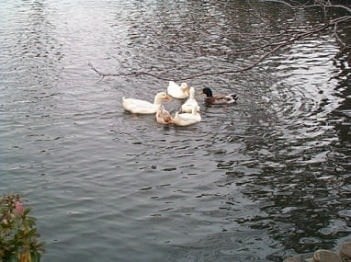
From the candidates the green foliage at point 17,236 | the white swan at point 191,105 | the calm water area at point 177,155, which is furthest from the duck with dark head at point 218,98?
the green foliage at point 17,236

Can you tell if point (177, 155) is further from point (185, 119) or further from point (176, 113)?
point (176, 113)

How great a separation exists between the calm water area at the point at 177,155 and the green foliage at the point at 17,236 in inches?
157

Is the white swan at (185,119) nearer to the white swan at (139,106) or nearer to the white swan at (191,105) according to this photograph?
the white swan at (191,105)

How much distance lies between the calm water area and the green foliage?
3.98 meters

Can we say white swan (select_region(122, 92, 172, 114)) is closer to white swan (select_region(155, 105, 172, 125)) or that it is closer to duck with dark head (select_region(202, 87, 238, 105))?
white swan (select_region(155, 105, 172, 125))

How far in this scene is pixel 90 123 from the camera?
14539 millimetres

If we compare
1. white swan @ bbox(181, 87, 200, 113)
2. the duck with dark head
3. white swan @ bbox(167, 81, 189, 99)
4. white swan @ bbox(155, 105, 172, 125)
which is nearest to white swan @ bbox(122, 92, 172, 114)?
white swan @ bbox(155, 105, 172, 125)

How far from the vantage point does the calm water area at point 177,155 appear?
9336 mm

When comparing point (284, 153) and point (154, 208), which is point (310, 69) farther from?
point (154, 208)

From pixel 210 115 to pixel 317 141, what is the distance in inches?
125

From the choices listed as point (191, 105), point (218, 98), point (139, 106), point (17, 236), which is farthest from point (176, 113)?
point (17, 236)

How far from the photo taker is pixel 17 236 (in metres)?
4.44

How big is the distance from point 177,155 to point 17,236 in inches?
326

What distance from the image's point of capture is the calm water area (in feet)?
30.6
